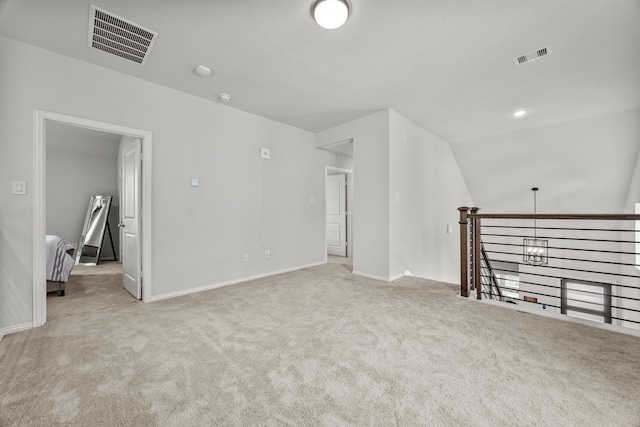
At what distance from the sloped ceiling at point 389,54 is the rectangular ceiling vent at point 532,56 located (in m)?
0.05

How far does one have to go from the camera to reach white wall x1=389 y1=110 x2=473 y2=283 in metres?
3.89

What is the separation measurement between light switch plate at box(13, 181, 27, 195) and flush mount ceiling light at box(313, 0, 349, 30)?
9.44ft

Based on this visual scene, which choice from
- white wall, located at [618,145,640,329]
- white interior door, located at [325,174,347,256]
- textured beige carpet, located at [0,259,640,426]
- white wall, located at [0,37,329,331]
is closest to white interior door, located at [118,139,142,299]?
white wall, located at [0,37,329,331]

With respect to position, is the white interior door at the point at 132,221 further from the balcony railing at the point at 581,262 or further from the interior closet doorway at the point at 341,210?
the balcony railing at the point at 581,262

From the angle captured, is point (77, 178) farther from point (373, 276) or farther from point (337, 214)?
point (373, 276)

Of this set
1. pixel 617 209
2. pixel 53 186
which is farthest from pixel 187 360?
pixel 617 209

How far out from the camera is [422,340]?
2.04 m

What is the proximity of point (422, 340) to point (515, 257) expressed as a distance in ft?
24.7

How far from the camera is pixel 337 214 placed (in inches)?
241

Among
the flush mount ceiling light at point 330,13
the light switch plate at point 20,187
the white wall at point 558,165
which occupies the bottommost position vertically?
the light switch plate at point 20,187

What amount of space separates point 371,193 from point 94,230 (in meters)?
5.73

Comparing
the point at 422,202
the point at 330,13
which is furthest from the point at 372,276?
the point at 330,13

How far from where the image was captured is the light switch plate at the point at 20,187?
226 centimetres

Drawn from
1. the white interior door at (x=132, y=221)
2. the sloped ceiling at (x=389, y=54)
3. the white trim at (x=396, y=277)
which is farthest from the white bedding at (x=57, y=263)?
the white trim at (x=396, y=277)
